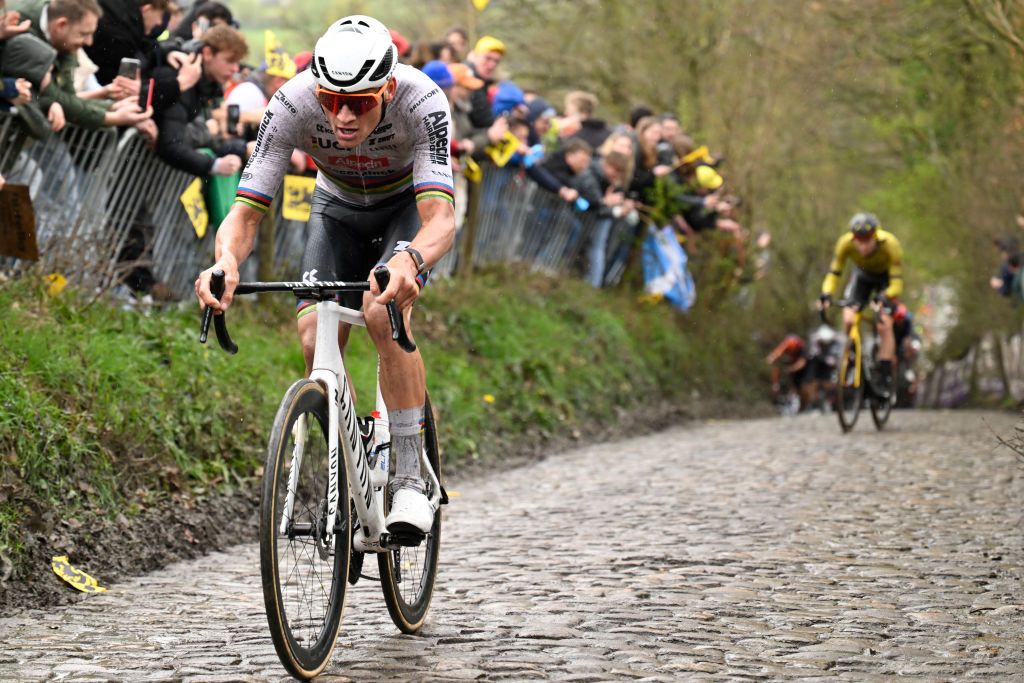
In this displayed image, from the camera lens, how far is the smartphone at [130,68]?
9617 mm

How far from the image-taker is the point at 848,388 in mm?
16281

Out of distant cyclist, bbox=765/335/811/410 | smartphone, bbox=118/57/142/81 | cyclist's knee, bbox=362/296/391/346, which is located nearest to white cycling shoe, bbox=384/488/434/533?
cyclist's knee, bbox=362/296/391/346

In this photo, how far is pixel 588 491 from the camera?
1085cm

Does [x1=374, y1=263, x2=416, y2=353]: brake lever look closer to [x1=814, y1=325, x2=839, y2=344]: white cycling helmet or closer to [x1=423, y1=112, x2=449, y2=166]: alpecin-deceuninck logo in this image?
[x1=423, y1=112, x2=449, y2=166]: alpecin-deceuninck logo

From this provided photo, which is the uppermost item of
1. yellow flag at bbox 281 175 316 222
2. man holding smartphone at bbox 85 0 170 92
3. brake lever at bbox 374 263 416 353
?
man holding smartphone at bbox 85 0 170 92

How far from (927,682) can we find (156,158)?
7.06m

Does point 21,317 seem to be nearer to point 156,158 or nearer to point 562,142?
point 156,158

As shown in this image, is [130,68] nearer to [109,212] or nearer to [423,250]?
[109,212]

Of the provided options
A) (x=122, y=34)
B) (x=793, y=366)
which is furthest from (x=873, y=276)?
(x=793, y=366)

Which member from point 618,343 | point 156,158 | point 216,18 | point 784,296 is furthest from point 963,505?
point 784,296

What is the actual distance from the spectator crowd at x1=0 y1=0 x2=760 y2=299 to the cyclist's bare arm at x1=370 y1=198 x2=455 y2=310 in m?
3.90

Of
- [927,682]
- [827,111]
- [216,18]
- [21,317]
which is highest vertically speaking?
[827,111]

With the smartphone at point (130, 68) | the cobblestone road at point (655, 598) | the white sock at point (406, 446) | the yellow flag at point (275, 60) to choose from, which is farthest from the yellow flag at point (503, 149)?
the white sock at point (406, 446)

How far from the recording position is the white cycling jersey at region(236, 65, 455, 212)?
5.73 m
